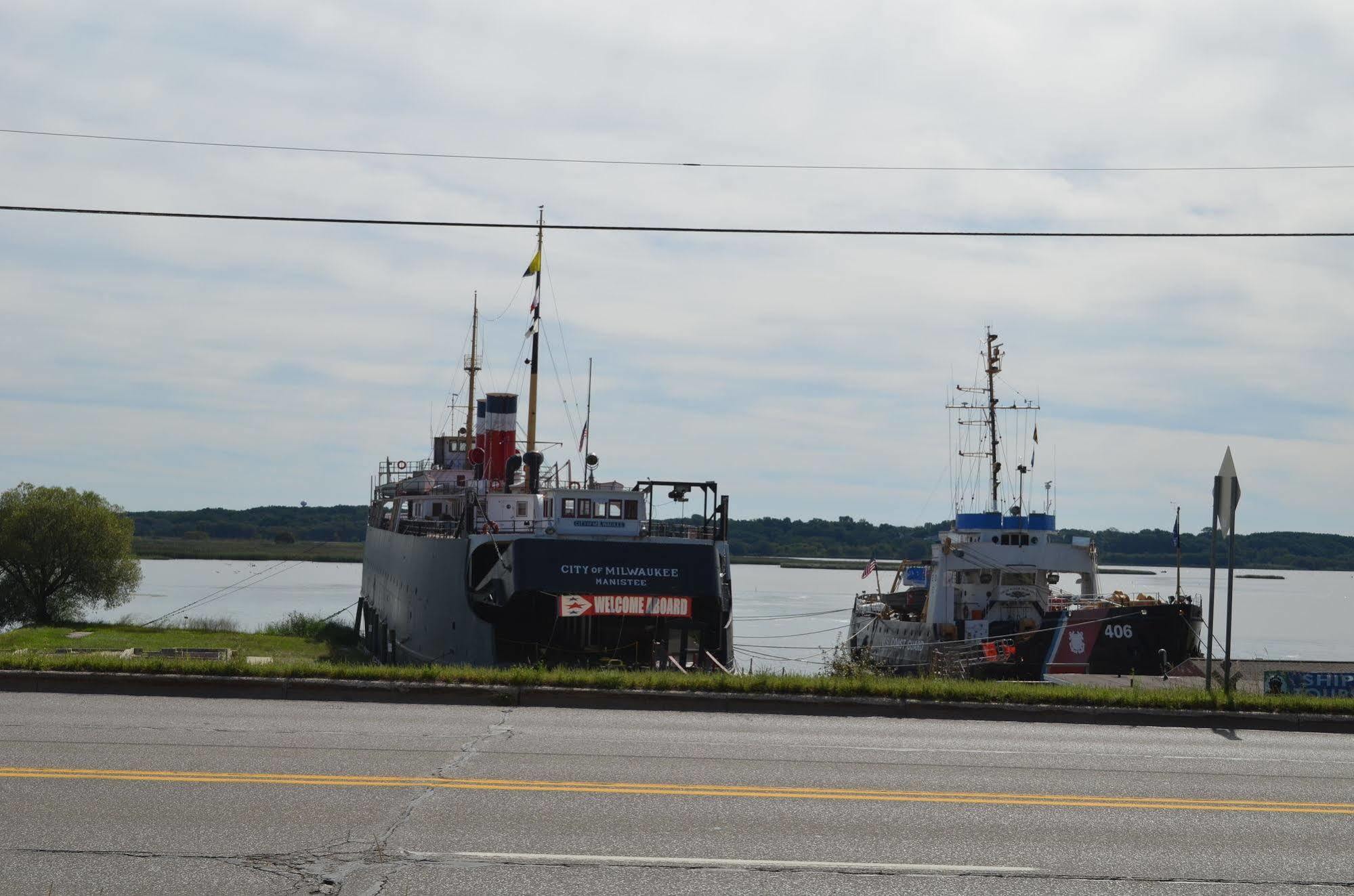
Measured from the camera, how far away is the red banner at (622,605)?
28.9 meters

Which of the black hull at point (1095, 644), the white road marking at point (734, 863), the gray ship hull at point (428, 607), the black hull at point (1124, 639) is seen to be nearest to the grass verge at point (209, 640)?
the gray ship hull at point (428, 607)

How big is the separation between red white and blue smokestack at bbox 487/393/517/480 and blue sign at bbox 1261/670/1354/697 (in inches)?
1023

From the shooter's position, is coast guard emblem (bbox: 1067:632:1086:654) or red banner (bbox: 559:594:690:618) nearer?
red banner (bbox: 559:594:690:618)

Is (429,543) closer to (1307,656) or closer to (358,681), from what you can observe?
(358,681)

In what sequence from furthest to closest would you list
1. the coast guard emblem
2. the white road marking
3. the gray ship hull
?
the coast guard emblem → the gray ship hull → the white road marking

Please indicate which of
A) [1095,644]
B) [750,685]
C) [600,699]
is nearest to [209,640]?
[1095,644]

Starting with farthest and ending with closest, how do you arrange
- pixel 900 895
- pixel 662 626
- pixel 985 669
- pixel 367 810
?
pixel 985 669 < pixel 662 626 < pixel 367 810 < pixel 900 895

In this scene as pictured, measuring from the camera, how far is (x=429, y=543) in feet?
118

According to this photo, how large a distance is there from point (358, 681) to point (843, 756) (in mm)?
6240

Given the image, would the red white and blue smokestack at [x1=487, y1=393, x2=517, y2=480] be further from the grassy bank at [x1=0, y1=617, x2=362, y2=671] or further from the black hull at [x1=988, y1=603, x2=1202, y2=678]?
the black hull at [x1=988, y1=603, x2=1202, y2=678]

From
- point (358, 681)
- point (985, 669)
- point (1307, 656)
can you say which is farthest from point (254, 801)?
point (1307, 656)

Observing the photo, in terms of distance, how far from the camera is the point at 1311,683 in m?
18.7

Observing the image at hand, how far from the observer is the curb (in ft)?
48.4

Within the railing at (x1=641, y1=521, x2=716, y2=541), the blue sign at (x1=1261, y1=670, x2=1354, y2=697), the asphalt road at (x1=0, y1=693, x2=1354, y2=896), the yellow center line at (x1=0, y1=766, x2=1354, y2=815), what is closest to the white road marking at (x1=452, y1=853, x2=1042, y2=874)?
the asphalt road at (x1=0, y1=693, x2=1354, y2=896)
